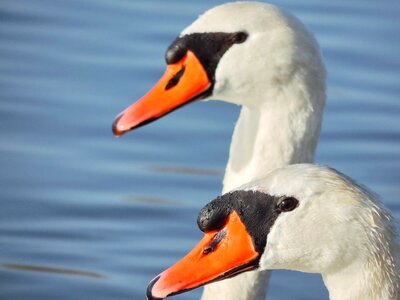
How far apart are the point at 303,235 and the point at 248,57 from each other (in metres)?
1.84

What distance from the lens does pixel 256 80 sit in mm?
8234

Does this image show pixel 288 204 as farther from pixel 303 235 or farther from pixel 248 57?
pixel 248 57

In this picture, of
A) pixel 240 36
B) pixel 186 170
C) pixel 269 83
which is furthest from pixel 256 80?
pixel 186 170

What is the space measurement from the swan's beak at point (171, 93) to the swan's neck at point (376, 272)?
82.8 inches

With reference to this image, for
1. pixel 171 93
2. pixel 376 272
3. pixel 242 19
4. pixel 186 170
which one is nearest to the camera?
pixel 376 272

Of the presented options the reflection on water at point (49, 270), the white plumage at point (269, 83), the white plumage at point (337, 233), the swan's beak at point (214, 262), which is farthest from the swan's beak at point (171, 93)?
the reflection on water at point (49, 270)

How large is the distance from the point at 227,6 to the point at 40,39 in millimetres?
5523

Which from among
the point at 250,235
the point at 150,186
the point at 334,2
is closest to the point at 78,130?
the point at 150,186

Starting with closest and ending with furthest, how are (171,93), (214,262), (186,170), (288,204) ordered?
(288,204) → (214,262) → (171,93) → (186,170)

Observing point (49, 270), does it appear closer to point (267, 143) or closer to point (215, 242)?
point (267, 143)

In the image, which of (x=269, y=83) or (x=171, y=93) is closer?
(x=269, y=83)

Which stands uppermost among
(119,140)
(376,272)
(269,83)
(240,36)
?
(240,36)

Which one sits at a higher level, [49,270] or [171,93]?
[171,93]

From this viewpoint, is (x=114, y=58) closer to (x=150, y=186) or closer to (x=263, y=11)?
(x=150, y=186)
